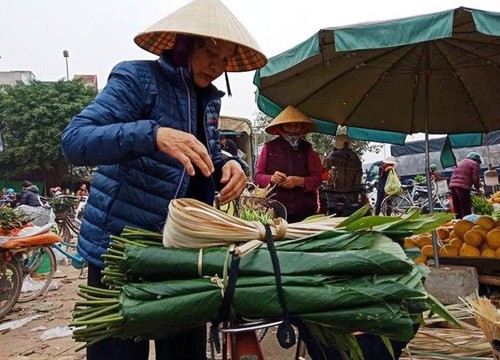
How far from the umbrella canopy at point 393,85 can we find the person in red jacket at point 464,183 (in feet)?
14.1

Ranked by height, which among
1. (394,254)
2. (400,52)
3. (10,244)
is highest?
(400,52)

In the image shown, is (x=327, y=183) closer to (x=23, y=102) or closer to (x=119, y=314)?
(x=119, y=314)

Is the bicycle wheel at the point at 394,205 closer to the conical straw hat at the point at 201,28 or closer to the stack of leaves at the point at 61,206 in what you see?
the stack of leaves at the point at 61,206

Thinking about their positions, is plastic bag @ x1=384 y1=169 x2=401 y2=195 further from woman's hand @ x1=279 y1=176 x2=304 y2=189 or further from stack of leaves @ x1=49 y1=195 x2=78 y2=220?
woman's hand @ x1=279 y1=176 x2=304 y2=189

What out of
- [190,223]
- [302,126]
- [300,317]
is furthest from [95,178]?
[302,126]

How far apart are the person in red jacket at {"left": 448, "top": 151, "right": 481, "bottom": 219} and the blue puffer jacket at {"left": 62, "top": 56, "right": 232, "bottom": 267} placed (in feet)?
29.3

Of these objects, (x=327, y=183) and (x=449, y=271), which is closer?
(x=449, y=271)

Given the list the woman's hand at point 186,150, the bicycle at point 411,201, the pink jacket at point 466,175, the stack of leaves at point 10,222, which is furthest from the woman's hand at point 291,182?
the bicycle at point 411,201

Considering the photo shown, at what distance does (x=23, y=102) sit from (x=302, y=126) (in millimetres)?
30229

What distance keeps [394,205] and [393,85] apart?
28.1 ft

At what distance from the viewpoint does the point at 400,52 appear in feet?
14.7

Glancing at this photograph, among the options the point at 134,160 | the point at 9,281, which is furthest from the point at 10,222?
the point at 134,160

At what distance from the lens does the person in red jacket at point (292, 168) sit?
4508 millimetres

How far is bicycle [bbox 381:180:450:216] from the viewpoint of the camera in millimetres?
12180
